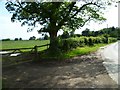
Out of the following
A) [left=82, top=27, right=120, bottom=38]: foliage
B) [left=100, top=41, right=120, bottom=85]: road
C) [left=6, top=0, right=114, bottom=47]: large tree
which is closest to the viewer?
[left=100, top=41, right=120, bottom=85]: road

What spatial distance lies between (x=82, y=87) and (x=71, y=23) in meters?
19.1

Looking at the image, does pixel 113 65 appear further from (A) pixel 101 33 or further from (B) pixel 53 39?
(A) pixel 101 33

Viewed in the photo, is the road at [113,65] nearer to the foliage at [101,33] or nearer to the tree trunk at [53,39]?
the tree trunk at [53,39]

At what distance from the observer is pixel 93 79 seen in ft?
42.8

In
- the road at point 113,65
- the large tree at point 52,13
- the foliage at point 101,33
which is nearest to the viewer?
the road at point 113,65

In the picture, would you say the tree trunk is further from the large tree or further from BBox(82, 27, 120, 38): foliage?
BBox(82, 27, 120, 38): foliage

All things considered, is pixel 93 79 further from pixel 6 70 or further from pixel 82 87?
pixel 6 70

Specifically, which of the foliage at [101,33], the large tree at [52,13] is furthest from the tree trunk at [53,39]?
the foliage at [101,33]

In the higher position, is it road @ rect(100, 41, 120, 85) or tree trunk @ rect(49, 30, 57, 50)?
tree trunk @ rect(49, 30, 57, 50)

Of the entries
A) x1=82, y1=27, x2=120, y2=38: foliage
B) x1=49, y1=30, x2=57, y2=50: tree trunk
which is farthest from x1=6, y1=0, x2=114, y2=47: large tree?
x1=82, y1=27, x2=120, y2=38: foliage

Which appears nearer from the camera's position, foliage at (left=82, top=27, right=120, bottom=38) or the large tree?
the large tree

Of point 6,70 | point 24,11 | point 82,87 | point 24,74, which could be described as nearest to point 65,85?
point 82,87

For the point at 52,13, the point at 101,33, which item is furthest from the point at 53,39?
the point at 101,33

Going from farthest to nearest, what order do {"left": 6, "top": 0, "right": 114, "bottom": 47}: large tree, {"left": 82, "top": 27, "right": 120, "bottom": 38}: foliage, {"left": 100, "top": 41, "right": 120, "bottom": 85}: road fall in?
1. {"left": 82, "top": 27, "right": 120, "bottom": 38}: foliage
2. {"left": 6, "top": 0, "right": 114, "bottom": 47}: large tree
3. {"left": 100, "top": 41, "right": 120, "bottom": 85}: road
